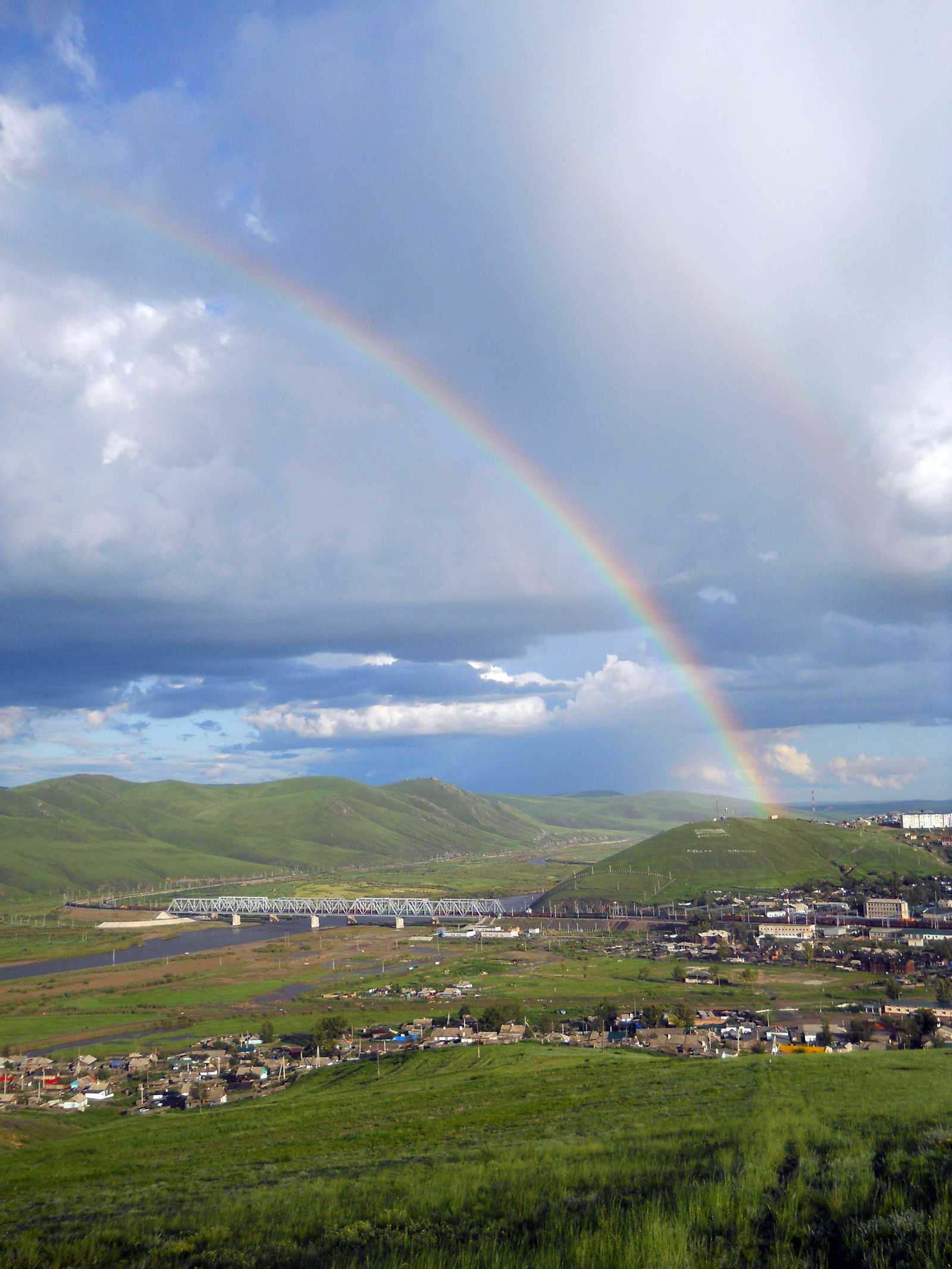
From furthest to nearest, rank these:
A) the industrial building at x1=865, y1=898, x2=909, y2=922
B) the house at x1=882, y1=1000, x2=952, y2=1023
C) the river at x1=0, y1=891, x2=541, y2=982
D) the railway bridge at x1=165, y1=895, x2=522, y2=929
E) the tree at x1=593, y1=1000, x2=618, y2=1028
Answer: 1. the railway bridge at x1=165, y1=895, x2=522, y2=929
2. the industrial building at x1=865, y1=898, x2=909, y2=922
3. the river at x1=0, y1=891, x2=541, y2=982
4. the tree at x1=593, y1=1000, x2=618, y2=1028
5. the house at x1=882, y1=1000, x2=952, y2=1023

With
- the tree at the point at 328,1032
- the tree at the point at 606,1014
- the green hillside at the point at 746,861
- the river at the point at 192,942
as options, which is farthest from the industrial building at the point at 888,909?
the tree at the point at 328,1032

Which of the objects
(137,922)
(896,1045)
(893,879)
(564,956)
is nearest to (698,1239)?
(896,1045)

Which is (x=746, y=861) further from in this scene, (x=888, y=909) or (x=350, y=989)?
(x=350, y=989)

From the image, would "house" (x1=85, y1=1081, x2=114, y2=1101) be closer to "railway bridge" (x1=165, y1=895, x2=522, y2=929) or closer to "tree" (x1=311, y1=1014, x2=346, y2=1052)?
"tree" (x1=311, y1=1014, x2=346, y2=1052)

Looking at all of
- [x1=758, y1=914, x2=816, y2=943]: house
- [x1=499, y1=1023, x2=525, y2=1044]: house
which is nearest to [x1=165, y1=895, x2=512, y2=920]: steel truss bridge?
[x1=758, y1=914, x2=816, y2=943]: house

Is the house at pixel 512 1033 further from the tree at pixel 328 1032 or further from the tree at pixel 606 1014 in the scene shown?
the tree at pixel 328 1032

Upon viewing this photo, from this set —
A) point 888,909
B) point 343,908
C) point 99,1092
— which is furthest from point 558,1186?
point 343,908

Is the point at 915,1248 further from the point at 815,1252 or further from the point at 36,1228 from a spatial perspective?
the point at 36,1228
